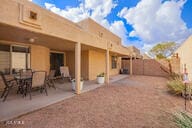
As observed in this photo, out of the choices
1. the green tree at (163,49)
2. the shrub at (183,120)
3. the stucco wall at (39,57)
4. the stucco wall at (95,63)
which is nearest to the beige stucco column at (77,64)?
the stucco wall at (39,57)

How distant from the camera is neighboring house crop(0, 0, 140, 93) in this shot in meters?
3.70

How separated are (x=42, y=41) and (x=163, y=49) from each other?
2870cm

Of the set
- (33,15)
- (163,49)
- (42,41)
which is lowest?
(42,41)

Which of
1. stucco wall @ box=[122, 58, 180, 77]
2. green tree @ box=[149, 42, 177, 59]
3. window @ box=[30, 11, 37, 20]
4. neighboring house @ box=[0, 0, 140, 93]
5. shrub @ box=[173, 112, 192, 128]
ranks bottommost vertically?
shrub @ box=[173, 112, 192, 128]

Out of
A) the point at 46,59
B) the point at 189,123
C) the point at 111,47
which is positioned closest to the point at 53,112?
the point at 189,123

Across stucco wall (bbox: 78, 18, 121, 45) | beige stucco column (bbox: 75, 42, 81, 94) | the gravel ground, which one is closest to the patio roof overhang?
beige stucco column (bbox: 75, 42, 81, 94)

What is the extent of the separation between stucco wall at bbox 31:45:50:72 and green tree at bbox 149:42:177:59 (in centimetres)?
2680

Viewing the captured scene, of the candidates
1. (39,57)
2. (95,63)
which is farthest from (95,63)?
(39,57)

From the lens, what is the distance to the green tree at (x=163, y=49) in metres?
28.1

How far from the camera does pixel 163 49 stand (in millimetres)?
29266

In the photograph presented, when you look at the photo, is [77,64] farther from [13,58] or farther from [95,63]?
[95,63]

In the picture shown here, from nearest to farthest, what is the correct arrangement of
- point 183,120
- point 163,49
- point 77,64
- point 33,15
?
point 183,120
point 33,15
point 77,64
point 163,49

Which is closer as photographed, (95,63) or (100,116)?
(100,116)

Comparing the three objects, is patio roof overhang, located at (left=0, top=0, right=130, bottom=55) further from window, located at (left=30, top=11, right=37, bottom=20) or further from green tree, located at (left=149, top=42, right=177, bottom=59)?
green tree, located at (left=149, top=42, right=177, bottom=59)
